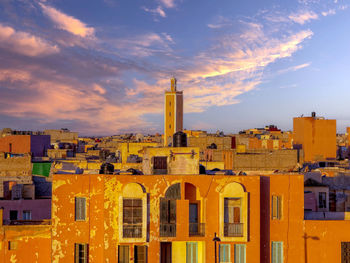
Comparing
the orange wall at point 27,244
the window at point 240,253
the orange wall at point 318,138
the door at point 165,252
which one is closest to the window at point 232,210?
the window at point 240,253

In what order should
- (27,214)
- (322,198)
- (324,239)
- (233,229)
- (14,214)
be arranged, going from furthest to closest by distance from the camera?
(322,198)
(27,214)
(14,214)
(324,239)
(233,229)

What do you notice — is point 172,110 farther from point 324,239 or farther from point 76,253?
point 324,239

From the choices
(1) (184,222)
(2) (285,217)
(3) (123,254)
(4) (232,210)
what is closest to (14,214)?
(3) (123,254)

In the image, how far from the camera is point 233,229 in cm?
1989

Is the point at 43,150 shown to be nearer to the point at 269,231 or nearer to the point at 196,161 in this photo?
the point at 196,161

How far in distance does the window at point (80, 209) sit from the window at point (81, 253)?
1506 mm

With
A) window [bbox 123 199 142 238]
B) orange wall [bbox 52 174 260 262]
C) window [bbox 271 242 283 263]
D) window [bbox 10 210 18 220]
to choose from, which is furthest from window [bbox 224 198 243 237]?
window [bbox 10 210 18 220]

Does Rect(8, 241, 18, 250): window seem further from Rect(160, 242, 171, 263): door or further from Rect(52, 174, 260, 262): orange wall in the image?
Rect(160, 242, 171, 263): door

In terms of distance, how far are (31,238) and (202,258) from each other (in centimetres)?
1001

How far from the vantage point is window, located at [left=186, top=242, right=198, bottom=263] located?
2050cm

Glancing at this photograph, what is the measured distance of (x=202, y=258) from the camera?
20.1 m

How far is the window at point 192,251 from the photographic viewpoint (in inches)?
807

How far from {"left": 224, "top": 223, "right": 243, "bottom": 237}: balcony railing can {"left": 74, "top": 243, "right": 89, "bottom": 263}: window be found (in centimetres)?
792

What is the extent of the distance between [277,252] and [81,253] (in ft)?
36.8
